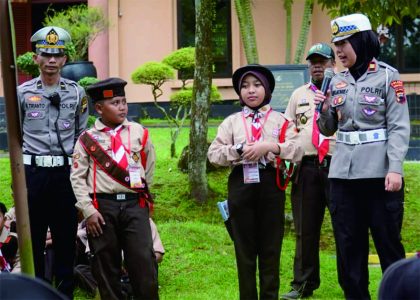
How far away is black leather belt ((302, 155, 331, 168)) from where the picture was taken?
8.09 m

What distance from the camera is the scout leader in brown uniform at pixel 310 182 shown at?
8.16 meters

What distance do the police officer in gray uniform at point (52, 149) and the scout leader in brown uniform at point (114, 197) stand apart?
556mm

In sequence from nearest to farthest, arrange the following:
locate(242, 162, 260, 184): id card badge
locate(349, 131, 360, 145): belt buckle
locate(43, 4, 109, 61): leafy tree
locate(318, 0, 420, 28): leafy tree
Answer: locate(349, 131, 360, 145): belt buckle < locate(242, 162, 260, 184): id card badge < locate(318, 0, 420, 28): leafy tree < locate(43, 4, 109, 61): leafy tree

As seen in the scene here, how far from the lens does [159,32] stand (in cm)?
2150

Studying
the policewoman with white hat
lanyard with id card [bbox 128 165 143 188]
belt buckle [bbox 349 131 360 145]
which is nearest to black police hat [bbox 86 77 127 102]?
lanyard with id card [bbox 128 165 143 188]

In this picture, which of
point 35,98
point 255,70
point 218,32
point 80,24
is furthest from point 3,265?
point 218,32

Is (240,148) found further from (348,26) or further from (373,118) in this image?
(348,26)

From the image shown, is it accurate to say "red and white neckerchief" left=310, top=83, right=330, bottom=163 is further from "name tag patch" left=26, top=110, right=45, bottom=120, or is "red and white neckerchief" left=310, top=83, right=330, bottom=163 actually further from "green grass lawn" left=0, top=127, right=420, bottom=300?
"name tag patch" left=26, top=110, right=45, bottom=120

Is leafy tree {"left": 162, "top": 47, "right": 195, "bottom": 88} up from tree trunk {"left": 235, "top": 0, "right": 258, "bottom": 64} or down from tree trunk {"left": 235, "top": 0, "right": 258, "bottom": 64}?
down

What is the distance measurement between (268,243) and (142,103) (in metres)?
14.5

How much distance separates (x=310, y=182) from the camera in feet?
26.9

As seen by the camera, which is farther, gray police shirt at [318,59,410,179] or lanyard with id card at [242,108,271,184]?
lanyard with id card at [242,108,271,184]

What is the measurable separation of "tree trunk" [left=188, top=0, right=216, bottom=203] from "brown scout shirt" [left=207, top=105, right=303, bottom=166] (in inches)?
183

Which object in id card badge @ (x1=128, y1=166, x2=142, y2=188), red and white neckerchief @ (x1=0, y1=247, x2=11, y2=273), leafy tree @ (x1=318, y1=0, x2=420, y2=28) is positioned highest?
leafy tree @ (x1=318, y1=0, x2=420, y2=28)
